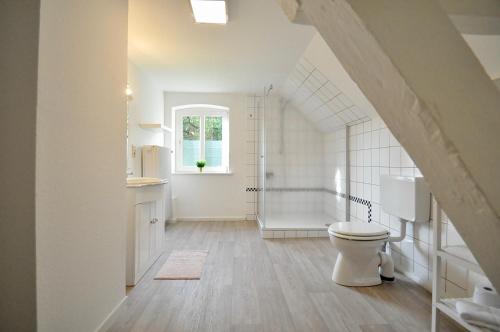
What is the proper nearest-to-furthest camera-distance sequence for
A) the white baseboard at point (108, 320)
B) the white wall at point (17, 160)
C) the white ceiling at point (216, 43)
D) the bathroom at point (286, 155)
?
the white wall at point (17, 160), the white baseboard at point (108, 320), the white ceiling at point (216, 43), the bathroom at point (286, 155)

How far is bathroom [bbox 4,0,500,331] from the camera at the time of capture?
0.41 metres

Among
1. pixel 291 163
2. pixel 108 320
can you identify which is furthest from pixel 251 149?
pixel 108 320

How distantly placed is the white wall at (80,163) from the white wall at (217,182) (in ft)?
8.54

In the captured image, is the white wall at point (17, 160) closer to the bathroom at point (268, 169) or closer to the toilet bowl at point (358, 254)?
the bathroom at point (268, 169)

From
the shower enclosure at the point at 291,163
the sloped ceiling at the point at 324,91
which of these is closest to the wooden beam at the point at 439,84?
the sloped ceiling at the point at 324,91

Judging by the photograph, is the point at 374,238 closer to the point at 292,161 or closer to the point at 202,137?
the point at 292,161

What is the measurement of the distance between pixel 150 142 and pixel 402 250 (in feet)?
10.1

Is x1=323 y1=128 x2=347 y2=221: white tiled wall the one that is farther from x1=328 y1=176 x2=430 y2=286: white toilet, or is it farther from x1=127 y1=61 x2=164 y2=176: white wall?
x1=127 y1=61 x2=164 y2=176: white wall

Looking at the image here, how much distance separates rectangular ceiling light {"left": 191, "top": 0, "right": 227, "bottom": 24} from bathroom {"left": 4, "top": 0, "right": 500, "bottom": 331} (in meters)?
0.02

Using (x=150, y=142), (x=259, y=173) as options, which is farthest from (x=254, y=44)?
(x=259, y=173)

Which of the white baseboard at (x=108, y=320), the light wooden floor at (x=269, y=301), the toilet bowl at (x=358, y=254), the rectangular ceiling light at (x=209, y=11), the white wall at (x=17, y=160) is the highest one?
the rectangular ceiling light at (x=209, y=11)

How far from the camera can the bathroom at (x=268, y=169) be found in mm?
409

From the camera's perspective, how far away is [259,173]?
4.38 meters

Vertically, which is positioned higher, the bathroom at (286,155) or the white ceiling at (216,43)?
the white ceiling at (216,43)
